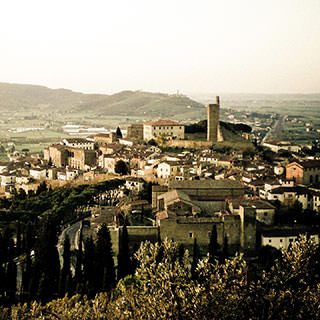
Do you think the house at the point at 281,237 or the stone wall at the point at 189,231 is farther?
the house at the point at 281,237

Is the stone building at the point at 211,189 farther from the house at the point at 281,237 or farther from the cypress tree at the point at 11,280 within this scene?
the cypress tree at the point at 11,280

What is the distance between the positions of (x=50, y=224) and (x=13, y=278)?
2525 mm

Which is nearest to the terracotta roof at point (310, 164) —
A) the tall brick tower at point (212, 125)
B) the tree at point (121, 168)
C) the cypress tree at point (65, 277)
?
the tree at point (121, 168)

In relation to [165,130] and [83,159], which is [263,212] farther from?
[165,130]

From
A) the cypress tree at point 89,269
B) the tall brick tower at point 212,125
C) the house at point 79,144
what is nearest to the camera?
the cypress tree at point 89,269

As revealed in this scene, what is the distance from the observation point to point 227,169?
26.8 m

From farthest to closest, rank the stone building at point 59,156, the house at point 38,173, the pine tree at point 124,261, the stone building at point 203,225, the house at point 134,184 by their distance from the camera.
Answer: the stone building at point 59,156
the house at point 38,173
the house at point 134,184
the stone building at point 203,225
the pine tree at point 124,261

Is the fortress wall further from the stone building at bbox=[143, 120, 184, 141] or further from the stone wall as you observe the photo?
the stone wall

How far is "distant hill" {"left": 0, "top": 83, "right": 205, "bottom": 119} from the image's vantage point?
417 ft

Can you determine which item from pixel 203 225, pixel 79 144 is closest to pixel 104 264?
pixel 203 225

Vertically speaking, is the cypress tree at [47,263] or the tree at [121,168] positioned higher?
the tree at [121,168]

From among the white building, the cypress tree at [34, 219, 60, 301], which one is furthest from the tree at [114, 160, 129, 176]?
the white building

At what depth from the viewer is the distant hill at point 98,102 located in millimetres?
127250

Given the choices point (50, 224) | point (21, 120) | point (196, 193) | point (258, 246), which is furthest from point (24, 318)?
point (21, 120)
